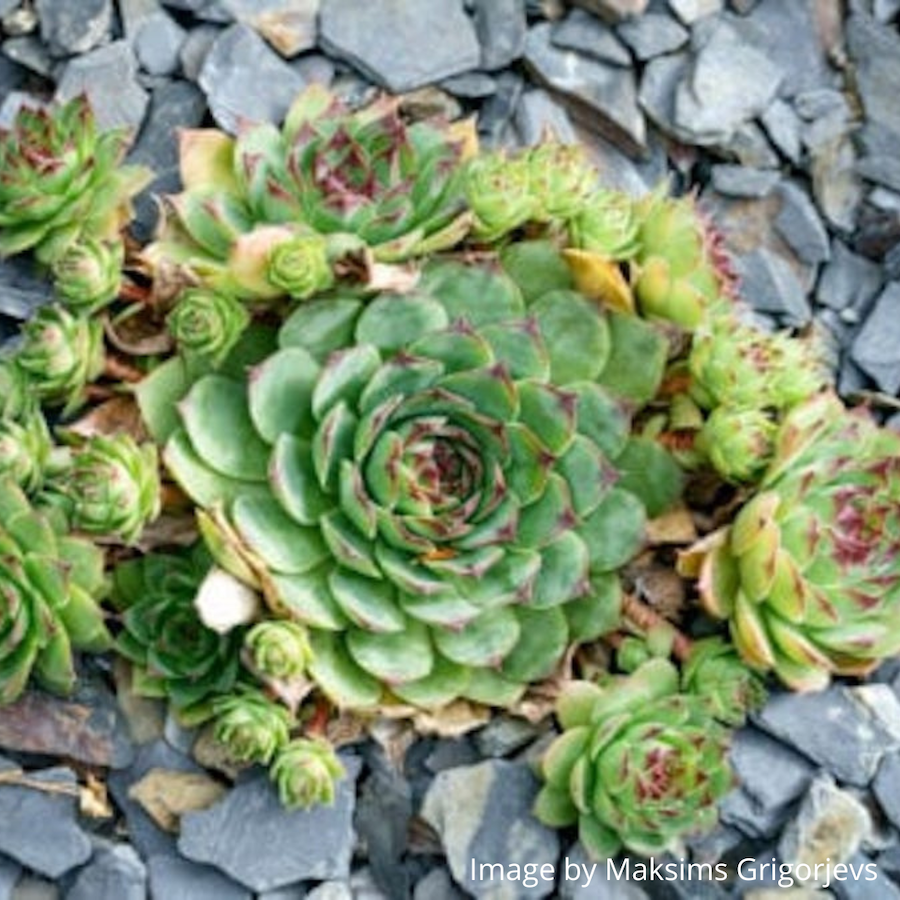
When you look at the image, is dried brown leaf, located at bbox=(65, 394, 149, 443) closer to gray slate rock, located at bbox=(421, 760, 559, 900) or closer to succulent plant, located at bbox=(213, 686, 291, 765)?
succulent plant, located at bbox=(213, 686, 291, 765)

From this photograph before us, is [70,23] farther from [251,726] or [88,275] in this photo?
[251,726]

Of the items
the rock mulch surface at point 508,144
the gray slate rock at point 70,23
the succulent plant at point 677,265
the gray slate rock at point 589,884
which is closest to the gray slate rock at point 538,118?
the rock mulch surface at point 508,144

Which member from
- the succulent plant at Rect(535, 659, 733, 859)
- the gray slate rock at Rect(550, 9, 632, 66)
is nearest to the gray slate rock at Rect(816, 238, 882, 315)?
the gray slate rock at Rect(550, 9, 632, 66)

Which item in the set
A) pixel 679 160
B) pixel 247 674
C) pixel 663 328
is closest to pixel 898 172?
pixel 679 160

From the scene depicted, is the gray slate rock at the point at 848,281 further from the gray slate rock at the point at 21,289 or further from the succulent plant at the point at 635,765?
the gray slate rock at the point at 21,289

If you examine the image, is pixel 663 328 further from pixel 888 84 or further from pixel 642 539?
pixel 888 84

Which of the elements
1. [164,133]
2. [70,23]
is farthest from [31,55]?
[164,133]

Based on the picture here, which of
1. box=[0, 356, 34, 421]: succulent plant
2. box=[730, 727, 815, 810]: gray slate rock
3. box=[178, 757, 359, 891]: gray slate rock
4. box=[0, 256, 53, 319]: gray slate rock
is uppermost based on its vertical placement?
box=[0, 256, 53, 319]: gray slate rock
